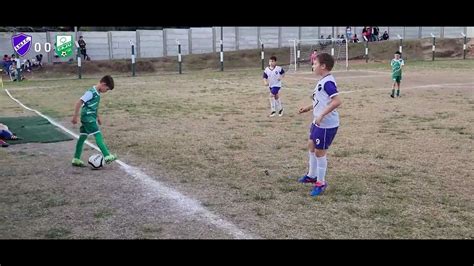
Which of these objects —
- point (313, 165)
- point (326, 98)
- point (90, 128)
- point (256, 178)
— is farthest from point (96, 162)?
point (326, 98)

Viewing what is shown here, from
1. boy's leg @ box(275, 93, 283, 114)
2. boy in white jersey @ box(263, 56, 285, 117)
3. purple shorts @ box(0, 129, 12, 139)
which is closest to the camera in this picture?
purple shorts @ box(0, 129, 12, 139)

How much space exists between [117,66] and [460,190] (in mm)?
33650

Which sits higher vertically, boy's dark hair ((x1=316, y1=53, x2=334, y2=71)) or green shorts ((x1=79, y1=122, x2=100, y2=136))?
boy's dark hair ((x1=316, y1=53, x2=334, y2=71))

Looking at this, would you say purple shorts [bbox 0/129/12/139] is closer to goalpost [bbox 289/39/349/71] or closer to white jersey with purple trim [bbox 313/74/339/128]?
white jersey with purple trim [bbox 313/74/339/128]

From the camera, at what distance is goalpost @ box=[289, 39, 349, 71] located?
36872 millimetres

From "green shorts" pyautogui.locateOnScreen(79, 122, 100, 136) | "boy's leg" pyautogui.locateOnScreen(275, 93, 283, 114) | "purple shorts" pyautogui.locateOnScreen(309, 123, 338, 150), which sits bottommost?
"boy's leg" pyautogui.locateOnScreen(275, 93, 283, 114)

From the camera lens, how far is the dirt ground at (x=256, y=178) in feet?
16.9

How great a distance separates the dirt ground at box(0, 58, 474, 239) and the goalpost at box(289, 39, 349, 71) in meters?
22.5

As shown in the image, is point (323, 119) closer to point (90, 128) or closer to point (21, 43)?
point (90, 128)

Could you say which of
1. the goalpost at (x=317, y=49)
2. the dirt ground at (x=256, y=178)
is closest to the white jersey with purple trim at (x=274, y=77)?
the dirt ground at (x=256, y=178)

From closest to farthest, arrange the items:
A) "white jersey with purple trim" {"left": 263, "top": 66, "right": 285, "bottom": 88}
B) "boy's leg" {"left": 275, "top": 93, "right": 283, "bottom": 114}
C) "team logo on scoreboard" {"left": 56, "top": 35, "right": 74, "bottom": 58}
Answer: "boy's leg" {"left": 275, "top": 93, "right": 283, "bottom": 114} → "white jersey with purple trim" {"left": 263, "top": 66, "right": 285, "bottom": 88} → "team logo on scoreboard" {"left": 56, "top": 35, "right": 74, "bottom": 58}

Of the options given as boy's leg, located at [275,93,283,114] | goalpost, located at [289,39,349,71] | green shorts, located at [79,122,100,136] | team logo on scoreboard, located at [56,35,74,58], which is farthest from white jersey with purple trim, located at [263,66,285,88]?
team logo on scoreboard, located at [56,35,74,58]
